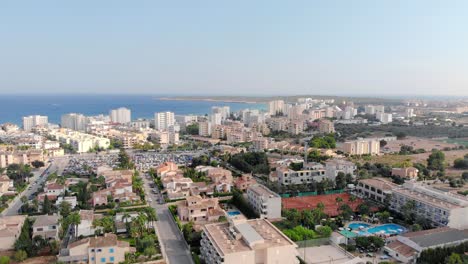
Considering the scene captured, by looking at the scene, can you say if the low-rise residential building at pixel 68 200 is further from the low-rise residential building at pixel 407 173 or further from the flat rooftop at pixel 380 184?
the low-rise residential building at pixel 407 173

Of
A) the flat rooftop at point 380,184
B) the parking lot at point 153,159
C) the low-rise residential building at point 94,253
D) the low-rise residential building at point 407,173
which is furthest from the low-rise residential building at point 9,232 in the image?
the low-rise residential building at point 407,173

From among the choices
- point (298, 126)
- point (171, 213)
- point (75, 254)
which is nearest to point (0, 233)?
point (75, 254)

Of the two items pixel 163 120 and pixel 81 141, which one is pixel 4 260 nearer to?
pixel 81 141

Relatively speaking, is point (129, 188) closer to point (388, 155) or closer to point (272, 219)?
point (272, 219)

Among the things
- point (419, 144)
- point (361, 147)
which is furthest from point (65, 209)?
point (419, 144)

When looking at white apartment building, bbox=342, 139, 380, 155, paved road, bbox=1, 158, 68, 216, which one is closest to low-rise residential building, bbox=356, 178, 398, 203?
white apartment building, bbox=342, 139, 380, 155

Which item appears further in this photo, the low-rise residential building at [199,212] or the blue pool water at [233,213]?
the blue pool water at [233,213]

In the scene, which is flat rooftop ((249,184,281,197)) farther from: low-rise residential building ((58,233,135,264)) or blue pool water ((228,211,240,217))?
low-rise residential building ((58,233,135,264))
